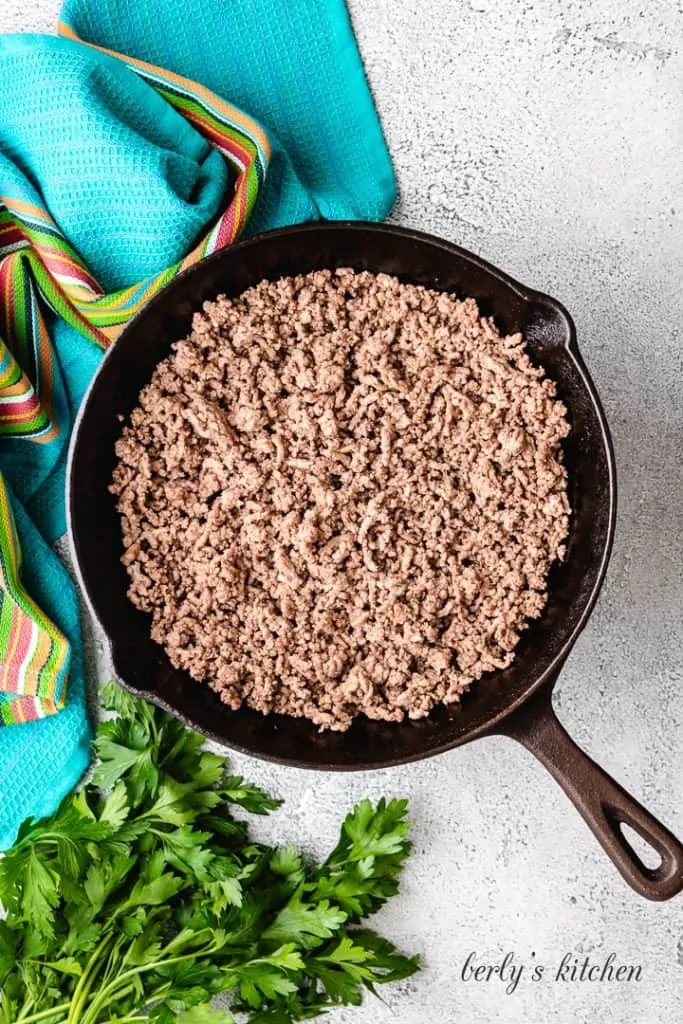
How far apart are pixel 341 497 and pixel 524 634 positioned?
31cm

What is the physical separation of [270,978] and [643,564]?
81 cm

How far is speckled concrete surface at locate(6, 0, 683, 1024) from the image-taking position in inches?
55.3

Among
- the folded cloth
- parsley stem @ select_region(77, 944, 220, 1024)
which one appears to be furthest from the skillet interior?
parsley stem @ select_region(77, 944, 220, 1024)

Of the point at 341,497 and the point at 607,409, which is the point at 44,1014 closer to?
the point at 341,497

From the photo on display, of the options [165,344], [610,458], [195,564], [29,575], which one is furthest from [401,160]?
[29,575]

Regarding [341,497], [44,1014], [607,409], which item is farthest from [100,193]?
[44,1014]

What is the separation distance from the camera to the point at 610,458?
1158 mm

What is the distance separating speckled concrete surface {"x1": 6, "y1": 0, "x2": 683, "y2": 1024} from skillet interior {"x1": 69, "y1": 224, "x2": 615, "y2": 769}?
0.22 m

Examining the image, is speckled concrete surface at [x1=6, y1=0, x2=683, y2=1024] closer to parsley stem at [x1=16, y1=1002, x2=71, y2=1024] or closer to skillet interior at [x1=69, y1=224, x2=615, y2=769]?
skillet interior at [x1=69, y1=224, x2=615, y2=769]

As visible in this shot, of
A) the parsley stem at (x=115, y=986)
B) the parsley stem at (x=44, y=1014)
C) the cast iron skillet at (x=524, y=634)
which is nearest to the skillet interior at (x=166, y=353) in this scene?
the cast iron skillet at (x=524, y=634)

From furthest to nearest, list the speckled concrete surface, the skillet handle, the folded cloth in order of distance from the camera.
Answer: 1. the speckled concrete surface
2. the folded cloth
3. the skillet handle

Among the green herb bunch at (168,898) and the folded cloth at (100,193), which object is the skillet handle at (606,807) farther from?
the folded cloth at (100,193)

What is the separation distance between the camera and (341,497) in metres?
1.21

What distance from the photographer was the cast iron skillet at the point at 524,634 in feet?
3.72
